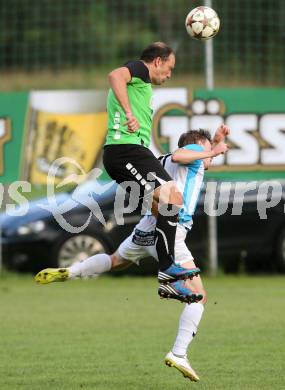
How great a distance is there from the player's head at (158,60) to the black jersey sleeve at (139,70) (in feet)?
0.20

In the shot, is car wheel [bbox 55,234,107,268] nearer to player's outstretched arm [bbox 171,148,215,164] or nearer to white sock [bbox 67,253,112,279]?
white sock [bbox 67,253,112,279]

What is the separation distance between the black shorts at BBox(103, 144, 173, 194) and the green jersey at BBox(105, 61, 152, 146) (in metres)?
0.07

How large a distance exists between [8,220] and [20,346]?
6.91m

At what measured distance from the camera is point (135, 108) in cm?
853

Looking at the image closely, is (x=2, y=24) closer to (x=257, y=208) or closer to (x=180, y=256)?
(x=257, y=208)

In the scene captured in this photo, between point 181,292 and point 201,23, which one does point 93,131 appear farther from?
point 181,292

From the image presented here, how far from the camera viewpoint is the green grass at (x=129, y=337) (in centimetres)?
842

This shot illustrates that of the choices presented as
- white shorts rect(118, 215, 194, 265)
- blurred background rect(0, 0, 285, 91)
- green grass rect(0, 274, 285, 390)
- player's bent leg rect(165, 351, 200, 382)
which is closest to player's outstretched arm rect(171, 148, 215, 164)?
white shorts rect(118, 215, 194, 265)

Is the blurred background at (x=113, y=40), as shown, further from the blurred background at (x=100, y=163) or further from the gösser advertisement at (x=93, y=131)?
the gösser advertisement at (x=93, y=131)

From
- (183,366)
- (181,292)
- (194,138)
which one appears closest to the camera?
(183,366)

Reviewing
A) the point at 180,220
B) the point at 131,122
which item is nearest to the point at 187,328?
the point at 180,220

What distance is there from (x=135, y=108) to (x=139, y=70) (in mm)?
302

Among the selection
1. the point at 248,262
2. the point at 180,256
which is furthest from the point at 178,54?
the point at 180,256

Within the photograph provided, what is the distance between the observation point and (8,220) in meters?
17.0
